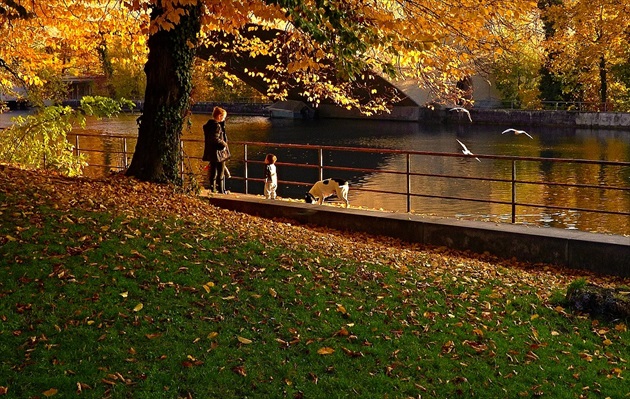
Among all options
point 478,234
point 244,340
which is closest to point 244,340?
point 244,340

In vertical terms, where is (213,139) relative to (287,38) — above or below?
below

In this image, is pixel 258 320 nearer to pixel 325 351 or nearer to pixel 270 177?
pixel 325 351

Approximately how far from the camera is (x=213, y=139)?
14367 millimetres

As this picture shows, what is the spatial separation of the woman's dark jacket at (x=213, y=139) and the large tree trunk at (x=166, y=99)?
202 centimetres

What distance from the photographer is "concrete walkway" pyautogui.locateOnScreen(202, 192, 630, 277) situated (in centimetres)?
1011

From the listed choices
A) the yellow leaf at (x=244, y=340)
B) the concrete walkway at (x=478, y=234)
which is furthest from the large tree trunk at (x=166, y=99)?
the yellow leaf at (x=244, y=340)

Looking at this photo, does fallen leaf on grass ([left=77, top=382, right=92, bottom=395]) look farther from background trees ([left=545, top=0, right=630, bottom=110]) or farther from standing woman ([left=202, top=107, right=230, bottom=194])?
background trees ([left=545, top=0, right=630, bottom=110])

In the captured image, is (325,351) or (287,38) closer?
(325,351)

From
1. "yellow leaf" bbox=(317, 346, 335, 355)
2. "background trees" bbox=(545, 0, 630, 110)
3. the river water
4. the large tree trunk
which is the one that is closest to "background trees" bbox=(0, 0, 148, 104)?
the river water

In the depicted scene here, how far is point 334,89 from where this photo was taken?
16.5 meters

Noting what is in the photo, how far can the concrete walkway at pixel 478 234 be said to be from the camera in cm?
1011

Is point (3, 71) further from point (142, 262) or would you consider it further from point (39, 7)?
point (142, 262)

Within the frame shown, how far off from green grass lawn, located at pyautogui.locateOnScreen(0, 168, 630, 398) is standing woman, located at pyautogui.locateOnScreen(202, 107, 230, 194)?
5.12m

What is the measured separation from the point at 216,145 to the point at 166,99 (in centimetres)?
254
